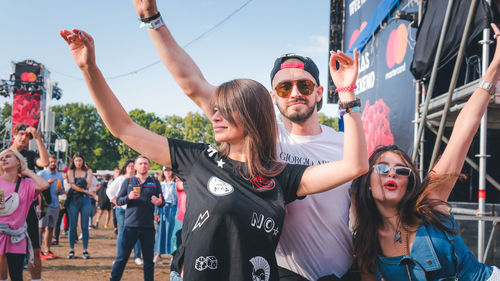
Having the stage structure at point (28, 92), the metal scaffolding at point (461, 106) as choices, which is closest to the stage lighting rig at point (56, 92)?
the stage structure at point (28, 92)

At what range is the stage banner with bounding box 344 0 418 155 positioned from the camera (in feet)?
20.4

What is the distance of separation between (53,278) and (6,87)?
4291cm

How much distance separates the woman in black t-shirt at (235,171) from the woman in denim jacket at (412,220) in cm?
56

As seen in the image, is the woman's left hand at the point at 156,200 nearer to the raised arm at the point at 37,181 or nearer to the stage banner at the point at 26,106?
the raised arm at the point at 37,181

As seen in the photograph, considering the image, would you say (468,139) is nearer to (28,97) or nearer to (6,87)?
(28,97)

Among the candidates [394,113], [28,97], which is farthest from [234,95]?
[28,97]

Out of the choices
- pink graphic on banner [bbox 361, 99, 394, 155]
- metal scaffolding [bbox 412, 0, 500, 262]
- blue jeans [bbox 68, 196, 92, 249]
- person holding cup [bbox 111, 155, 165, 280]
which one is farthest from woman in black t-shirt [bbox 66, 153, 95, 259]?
metal scaffolding [bbox 412, 0, 500, 262]

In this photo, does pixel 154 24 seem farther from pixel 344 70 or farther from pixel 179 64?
pixel 344 70

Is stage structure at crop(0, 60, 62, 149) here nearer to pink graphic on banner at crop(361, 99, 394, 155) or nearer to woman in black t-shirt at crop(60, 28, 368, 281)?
pink graphic on banner at crop(361, 99, 394, 155)

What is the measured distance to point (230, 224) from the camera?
63.9 inches

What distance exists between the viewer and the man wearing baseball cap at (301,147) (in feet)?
6.54

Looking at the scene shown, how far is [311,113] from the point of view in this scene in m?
2.21

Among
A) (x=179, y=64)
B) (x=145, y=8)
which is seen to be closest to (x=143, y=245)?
(x=179, y=64)

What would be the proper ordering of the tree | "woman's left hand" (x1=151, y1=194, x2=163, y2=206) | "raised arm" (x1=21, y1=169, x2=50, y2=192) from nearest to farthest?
→ "raised arm" (x1=21, y1=169, x2=50, y2=192) < "woman's left hand" (x1=151, y1=194, x2=163, y2=206) < the tree
